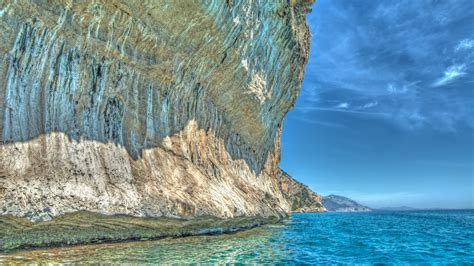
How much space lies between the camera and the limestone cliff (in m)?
11.4

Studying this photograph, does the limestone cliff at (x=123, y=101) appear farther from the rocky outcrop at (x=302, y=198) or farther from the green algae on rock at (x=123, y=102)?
the rocky outcrop at (x=302, y=198)

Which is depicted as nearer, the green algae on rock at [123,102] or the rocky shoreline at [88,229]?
the rocky shoreline at [88,229]

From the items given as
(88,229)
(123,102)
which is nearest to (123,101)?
(123,102)

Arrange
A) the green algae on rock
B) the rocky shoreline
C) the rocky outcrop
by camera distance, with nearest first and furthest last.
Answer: the rocky shoreline → the green algae on rock → the rocky outcrop

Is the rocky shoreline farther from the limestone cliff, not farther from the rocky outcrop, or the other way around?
the rocky outcrop

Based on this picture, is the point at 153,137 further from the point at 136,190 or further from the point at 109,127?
the point at 136,190

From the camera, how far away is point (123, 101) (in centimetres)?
1549

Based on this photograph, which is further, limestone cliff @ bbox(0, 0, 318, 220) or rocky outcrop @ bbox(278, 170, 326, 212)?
rocky outcrop @ bbox(278, 170, 326, 212)

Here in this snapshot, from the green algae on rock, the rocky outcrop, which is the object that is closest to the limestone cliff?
the green algae on rock

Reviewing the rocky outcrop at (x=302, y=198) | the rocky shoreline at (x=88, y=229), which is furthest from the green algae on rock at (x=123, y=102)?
→ the rocky outcrop at (x=302, y=198)

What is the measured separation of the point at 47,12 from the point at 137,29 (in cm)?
361

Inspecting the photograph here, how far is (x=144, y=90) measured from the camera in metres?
16.5

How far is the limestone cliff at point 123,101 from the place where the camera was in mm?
11438

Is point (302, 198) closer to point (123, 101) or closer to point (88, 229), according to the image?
point (123, 101)
